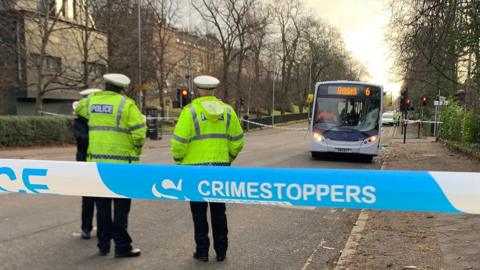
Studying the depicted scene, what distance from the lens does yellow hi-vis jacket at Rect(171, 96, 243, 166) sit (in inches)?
175

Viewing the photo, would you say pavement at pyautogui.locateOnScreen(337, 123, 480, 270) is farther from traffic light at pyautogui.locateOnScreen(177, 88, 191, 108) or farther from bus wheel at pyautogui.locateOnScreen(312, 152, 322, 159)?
traffic light at pyautogui.locateOnScreen(177, 88, 191, 108)

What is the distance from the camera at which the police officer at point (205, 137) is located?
4.45 m

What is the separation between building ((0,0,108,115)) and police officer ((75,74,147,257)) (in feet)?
62.1

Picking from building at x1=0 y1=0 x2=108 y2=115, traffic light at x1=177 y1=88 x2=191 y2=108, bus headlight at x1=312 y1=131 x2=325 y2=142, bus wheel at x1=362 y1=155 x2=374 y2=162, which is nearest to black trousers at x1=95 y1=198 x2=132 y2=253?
bus headlight at x1=312 y1=131 x2=325 y2=142

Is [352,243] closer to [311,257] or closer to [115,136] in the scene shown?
[311,257]

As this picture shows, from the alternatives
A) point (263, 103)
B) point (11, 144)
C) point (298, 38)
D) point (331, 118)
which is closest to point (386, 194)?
point (331, 118)

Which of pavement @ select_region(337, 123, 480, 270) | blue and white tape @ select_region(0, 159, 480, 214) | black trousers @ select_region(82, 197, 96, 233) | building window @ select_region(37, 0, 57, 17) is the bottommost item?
pavement @ select_region(337, 123, 480, 270)

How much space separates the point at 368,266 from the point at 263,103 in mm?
62477

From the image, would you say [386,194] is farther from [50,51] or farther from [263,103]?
[263,103]

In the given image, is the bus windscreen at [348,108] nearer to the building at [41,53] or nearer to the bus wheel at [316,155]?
the bus wheel at [316,155]

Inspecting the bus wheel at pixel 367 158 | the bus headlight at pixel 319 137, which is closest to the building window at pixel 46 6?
the bus headlight at pixel 319 137

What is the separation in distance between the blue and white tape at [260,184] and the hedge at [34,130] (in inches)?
634

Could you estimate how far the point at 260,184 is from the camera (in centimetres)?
356

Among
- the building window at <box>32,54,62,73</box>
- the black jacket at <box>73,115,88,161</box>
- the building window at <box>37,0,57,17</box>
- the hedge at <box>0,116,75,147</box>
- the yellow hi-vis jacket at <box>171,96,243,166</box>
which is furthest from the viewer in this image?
the building window at <box>32,54,62,73</box>
